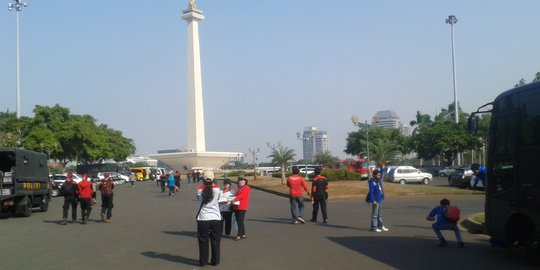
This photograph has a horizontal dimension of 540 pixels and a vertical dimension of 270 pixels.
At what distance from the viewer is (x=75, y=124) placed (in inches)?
2218

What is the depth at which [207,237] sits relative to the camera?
920cm

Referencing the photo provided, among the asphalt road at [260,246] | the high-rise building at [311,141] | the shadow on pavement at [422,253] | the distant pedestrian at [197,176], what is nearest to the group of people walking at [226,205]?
the asphalt road at [260,246]

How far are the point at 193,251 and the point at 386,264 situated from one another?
403cm

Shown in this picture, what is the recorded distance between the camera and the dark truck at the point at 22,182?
19.7 m

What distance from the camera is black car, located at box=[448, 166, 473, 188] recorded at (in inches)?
1319

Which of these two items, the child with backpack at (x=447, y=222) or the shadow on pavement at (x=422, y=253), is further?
the child with backpack at (x=447, y=222)

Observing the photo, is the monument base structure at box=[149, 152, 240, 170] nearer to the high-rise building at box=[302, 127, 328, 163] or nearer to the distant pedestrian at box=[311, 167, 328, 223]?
the high-rise building at box=[302, 127, 328, 163]

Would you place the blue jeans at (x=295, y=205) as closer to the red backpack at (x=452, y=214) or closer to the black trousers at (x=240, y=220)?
the black trousers at (x=240, y=220)

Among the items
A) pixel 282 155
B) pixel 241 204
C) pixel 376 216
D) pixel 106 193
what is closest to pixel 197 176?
pixel 282 155

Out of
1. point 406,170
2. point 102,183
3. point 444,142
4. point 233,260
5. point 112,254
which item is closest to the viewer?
point 233,260

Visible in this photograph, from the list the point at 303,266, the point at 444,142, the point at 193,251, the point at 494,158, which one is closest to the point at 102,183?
the point at 193,251

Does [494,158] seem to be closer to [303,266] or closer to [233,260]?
[303,266]

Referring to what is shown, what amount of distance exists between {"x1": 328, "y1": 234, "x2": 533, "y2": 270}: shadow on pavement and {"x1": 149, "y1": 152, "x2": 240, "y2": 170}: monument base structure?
220 ft

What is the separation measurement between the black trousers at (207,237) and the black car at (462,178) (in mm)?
27006
